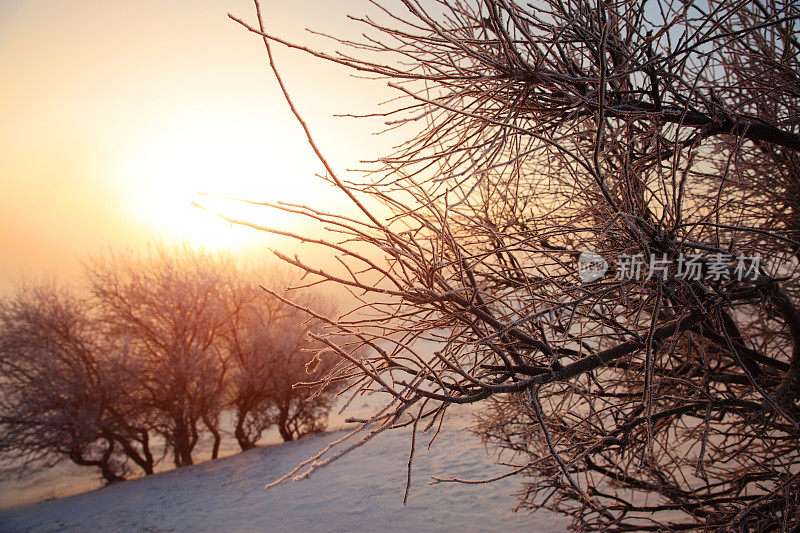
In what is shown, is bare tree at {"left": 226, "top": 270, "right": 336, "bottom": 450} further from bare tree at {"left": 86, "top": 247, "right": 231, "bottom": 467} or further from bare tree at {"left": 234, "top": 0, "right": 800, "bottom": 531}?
bare tree at {"left": 234, "top": 0, "right": 800, "bottom": 531}

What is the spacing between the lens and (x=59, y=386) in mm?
10336

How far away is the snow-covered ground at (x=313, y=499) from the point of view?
593cm

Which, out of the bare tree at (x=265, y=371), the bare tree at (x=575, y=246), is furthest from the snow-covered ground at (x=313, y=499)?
the bare tree at (x=575, y=246)

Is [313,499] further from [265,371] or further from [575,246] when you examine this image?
[575,246]

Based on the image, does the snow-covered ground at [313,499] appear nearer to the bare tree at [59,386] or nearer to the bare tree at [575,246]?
the bare tree at [59,386]

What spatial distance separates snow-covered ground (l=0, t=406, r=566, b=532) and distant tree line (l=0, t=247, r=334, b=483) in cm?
147

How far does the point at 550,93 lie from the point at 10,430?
1362cm

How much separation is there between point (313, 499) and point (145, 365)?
7342 millimetres

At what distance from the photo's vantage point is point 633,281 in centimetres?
175

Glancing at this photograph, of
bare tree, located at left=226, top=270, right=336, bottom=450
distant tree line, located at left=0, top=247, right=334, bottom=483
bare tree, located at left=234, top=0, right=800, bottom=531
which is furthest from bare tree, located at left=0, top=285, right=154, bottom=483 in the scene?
bare tree, located at left=234, top=0, right=800, bottom=531

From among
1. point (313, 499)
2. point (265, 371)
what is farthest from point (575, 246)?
point (265, 371)

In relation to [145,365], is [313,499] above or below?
below

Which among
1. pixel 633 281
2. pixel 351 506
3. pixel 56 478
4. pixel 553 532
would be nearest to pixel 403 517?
pixel 351 506

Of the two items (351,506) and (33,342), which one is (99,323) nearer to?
(33,342)
